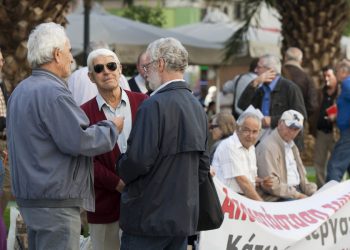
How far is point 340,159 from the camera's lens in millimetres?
12141

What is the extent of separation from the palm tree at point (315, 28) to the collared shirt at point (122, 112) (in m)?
11.1

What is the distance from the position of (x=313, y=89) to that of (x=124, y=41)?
620cm

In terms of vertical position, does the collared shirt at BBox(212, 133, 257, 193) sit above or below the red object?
above

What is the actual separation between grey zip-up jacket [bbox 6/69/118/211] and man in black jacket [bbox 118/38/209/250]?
25 centimetres

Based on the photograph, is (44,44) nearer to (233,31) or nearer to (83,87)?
(83,87)

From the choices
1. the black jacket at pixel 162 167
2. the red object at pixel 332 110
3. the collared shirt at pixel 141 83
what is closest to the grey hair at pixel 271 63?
the collared shirt at pixel 141 83

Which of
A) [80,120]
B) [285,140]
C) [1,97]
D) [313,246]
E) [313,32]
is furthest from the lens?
[313,32]

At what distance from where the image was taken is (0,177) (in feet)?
20.6

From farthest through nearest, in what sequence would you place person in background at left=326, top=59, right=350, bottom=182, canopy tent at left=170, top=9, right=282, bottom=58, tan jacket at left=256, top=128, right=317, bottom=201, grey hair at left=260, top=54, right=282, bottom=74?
1. canopy tent at left=170, top=9, right=282, bottom=58
2. person in background at left=326, top=59, right=350, bottom=182
3. grey hair at left=260, top=54, right=282, bottom=74
4. tan jacket at left=256, top=128, right=317, bottom=201

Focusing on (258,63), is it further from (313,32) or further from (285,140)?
(313,32)

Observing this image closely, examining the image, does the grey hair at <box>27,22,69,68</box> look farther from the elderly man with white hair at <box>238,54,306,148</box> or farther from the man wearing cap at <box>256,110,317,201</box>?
the elderly man with white hair at <box>238,54,306,148</box>

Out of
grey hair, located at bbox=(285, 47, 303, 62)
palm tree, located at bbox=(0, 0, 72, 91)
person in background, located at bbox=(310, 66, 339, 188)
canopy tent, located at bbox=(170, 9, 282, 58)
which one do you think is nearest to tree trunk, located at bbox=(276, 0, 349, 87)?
canopy tent, located at bbox=(170, 9, 282, 58)

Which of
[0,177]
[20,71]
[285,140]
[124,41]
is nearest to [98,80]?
[0,177]

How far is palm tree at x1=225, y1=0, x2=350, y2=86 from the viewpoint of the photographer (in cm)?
1723
